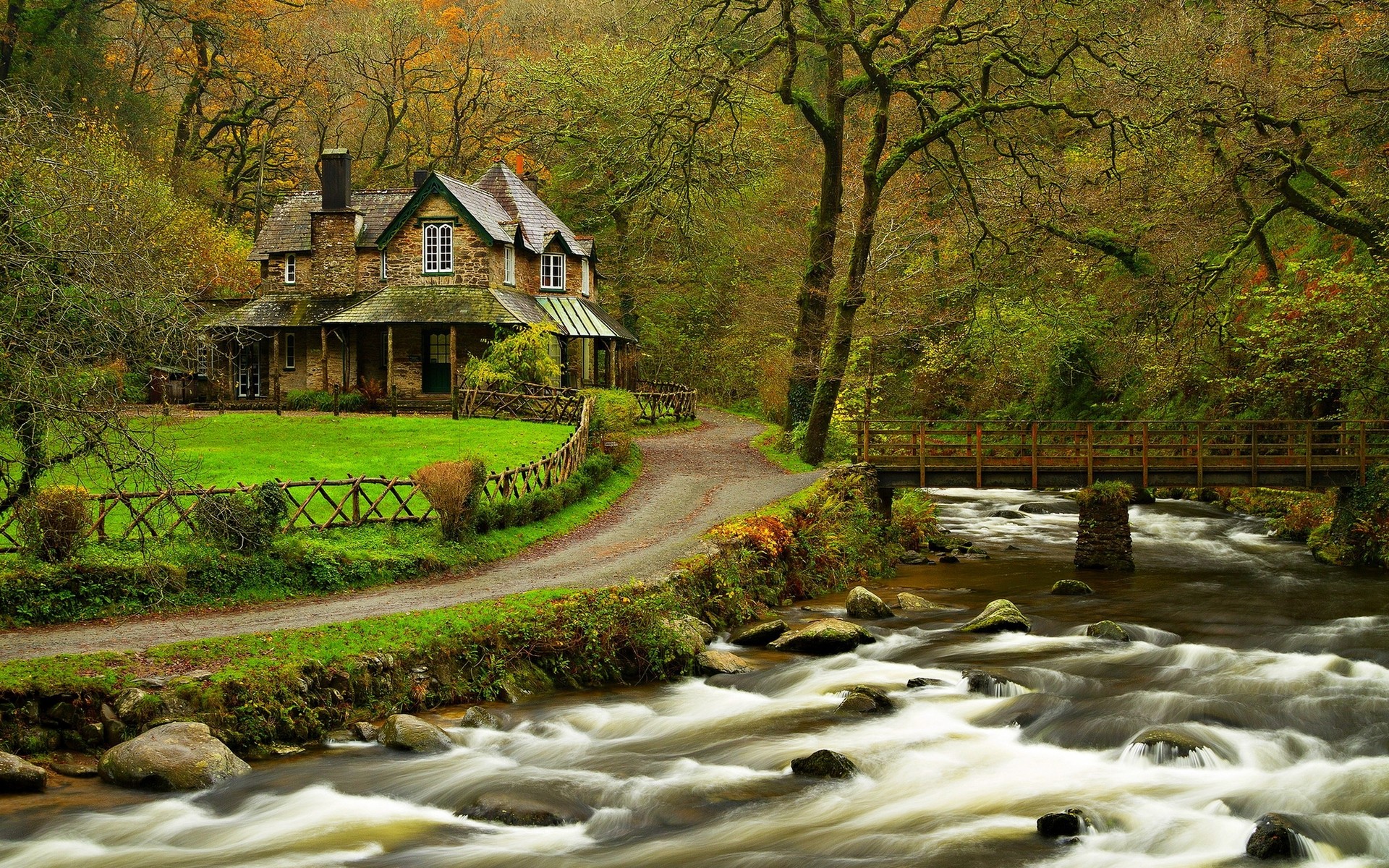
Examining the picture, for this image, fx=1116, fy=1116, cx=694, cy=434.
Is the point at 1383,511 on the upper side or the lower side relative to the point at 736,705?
upper

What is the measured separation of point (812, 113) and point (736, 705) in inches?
767

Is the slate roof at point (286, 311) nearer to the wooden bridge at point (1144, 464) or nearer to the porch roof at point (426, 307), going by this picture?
the porch roof at point (426, 307)

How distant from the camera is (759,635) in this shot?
56.3 ft

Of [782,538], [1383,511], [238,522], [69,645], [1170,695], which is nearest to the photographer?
[69,645]

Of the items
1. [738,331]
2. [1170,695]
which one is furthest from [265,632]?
[738,331]

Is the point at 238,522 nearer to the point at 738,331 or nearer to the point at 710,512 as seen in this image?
the point at 710,512

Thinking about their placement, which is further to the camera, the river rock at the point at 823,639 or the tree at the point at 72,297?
the river rock at the point at 823,639

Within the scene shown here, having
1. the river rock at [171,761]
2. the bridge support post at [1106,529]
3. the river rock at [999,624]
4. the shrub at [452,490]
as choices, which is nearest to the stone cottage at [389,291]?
the shrub at [452,490]

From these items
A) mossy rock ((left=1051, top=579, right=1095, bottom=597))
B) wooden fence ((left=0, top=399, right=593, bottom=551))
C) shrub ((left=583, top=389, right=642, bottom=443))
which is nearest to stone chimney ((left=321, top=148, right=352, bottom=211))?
shrub ((left=583, top=389, right=642, bottom=443))

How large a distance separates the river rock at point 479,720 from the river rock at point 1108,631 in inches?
374

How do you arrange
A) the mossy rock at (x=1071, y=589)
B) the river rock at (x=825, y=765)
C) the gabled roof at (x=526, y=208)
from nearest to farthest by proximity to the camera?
the river rock at (x=825, y=765)
the mossy rock at (x=1071, y=589)
the gabled roof at (x=526, y=208)

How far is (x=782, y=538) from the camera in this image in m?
21.1

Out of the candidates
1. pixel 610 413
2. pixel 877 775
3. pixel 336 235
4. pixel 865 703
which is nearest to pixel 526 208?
pixel 336 235

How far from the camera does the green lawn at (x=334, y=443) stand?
79.7 ft
